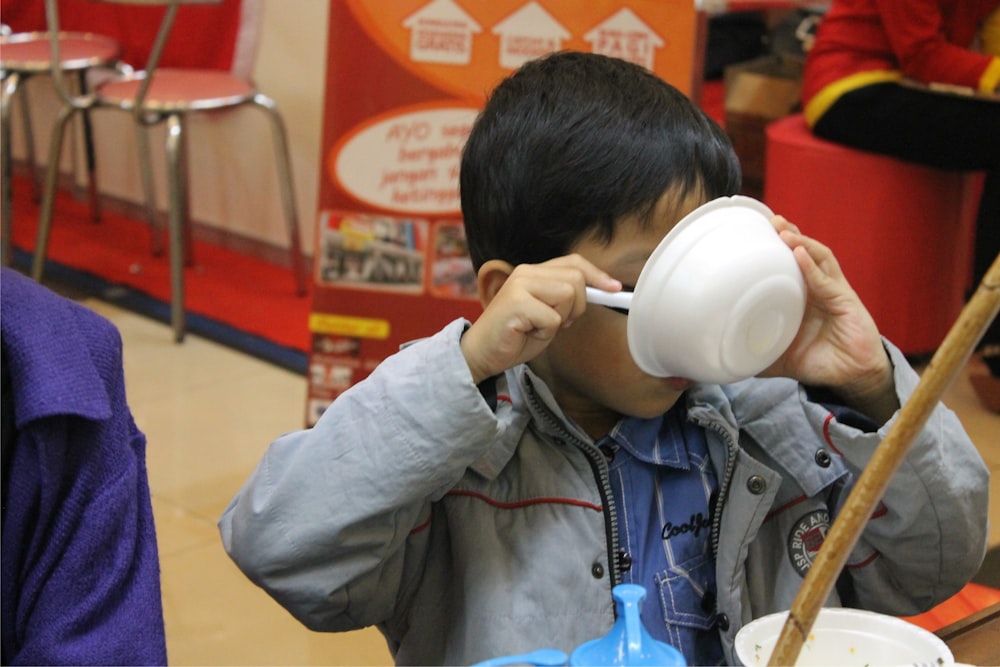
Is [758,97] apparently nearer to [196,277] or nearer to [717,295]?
[196,277]

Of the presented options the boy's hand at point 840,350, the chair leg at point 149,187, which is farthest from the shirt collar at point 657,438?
the chair leg at point 149,187

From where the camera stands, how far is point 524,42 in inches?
94.5

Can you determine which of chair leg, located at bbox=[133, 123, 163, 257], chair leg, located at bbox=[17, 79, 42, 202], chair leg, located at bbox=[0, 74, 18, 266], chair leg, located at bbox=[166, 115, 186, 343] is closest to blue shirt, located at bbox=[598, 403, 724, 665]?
chair leg, located at bbox=[166, 115, 186, 343]

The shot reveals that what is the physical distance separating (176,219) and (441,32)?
137 centimetres

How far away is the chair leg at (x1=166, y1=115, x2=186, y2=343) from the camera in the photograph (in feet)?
11.3

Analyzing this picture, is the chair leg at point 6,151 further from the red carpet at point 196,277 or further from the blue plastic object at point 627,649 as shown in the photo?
the blue plastic object at point 627,649

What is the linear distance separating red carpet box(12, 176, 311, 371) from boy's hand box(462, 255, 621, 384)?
2.45 m

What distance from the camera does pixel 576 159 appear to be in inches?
40.5

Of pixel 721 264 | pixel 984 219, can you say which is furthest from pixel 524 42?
pixel 721 264

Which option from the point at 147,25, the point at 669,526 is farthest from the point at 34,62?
the point at 669,526

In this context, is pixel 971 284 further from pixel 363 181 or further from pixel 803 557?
pixel 803 557

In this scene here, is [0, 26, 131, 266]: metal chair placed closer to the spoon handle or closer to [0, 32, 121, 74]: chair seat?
[0, 32, 121, 74]: chair seat

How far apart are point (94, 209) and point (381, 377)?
4040 mm

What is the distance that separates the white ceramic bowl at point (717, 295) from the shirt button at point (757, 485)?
23 cm
